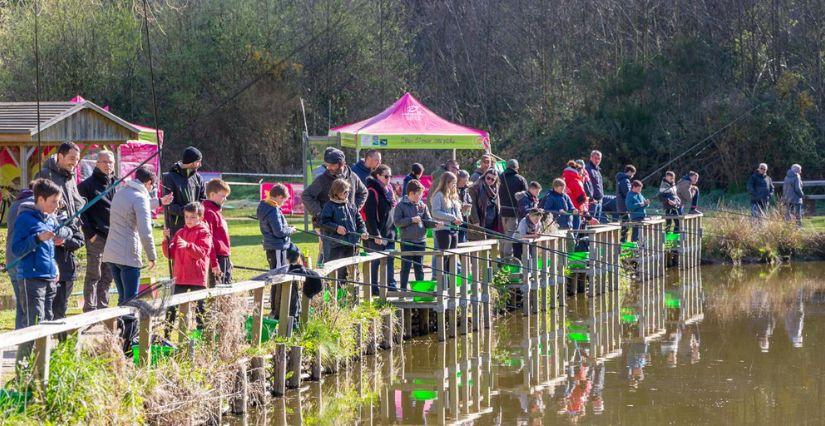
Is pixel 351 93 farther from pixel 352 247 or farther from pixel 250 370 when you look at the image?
pixel 250 370

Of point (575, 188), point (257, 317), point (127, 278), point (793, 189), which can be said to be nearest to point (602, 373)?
point (257, 317)

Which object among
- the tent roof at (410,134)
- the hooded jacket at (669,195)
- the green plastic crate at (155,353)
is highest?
the tent roof at (410,134)

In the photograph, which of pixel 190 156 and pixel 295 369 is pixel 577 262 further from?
pixel 190 156

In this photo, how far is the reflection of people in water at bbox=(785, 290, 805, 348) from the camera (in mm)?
13656

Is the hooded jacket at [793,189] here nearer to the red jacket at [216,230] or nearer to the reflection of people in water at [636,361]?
the reflection of people in water at [636,361]

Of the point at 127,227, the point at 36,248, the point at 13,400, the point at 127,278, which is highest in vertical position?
the point at 127,227

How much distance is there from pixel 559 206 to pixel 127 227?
27.5 feet

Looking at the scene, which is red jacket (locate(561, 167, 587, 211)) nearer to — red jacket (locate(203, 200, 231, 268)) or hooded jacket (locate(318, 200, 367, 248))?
hooded jacket (locate(318, 200, 367, 248))

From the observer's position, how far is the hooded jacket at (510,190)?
16.6m

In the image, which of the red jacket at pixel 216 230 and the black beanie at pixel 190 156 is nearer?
the red jacket at pixel 216 230

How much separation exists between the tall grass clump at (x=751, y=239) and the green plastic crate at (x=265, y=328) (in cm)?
1251

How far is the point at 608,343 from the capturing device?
1327 cm

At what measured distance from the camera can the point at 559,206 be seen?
1700 cm

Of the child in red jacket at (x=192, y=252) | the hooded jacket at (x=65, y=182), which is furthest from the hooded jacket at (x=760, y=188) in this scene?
the hooded jacket at (x=65, y=182)
